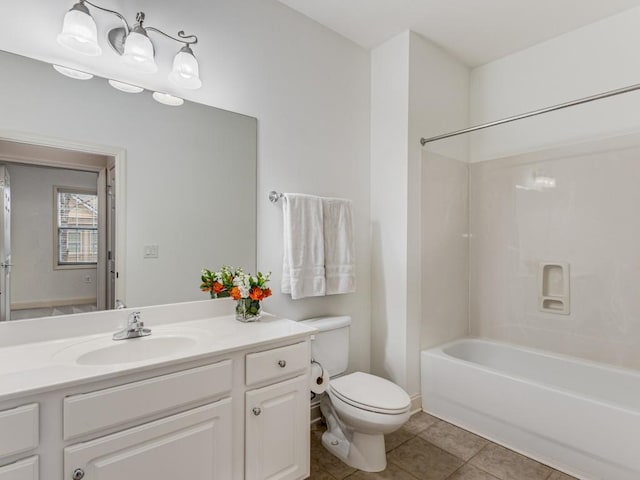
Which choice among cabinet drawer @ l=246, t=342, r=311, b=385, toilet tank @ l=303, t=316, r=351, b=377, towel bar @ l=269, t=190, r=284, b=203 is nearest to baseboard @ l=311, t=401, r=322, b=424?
toilet tank @ l=303, t=316, r=351, b=377

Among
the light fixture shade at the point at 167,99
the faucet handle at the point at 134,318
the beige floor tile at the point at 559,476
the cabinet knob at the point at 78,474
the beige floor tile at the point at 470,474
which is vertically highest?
the light fixture shade at the point at 167,99

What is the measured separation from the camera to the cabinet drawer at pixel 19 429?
0.94m

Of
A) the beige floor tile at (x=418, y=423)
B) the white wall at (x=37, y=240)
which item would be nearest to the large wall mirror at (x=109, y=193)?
the white wall at (x=37, y=240)

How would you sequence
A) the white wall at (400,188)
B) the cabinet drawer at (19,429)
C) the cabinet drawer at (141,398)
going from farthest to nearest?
the white wall at (400,188) → the cabinet drawer at (141,398) → the cabinet drawer at (19,429)

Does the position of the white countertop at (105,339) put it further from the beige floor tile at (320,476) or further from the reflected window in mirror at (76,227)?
the beige floor tile at (320,476)

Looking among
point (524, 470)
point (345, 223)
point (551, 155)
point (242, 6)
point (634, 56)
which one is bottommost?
point (524, 470)

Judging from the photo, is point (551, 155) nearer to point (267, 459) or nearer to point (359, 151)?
point (359, 151)

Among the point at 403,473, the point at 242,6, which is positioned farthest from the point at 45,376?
the point at 242,6

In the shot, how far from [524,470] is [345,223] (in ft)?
5.42

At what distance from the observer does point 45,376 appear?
41.5 inches

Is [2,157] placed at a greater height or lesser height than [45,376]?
greater

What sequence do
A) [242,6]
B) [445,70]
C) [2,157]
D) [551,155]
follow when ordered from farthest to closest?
[445,70], [551,155], [242,6], [2,157]

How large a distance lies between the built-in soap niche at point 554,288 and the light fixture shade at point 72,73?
2.94 metres

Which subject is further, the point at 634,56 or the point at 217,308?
the point at 634,56
